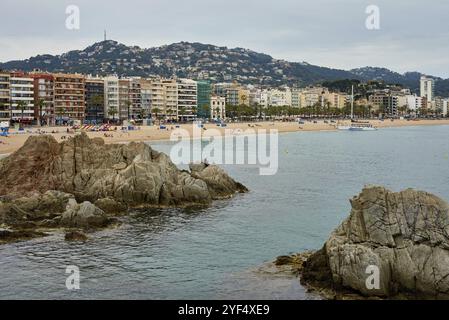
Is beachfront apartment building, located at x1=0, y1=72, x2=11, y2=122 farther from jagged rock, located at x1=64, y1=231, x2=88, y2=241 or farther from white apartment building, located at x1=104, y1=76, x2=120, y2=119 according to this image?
jagged rock, located at x1=64, y1=231, x2=88, y2=241

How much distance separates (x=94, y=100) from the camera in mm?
139375

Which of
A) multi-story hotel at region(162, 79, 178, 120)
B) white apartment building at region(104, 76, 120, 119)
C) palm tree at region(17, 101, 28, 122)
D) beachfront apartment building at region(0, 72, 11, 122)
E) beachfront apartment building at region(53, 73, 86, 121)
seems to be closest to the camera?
palm tree at region(17, 101, 28, 122)

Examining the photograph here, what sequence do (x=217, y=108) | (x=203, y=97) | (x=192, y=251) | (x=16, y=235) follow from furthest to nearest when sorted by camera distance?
(x=203, y=97) → (x=217, y=108) → (x=16, y=235) → (x=192, y=251)

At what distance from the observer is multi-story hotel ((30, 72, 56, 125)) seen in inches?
4966

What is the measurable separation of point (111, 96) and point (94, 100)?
1182 centimetres

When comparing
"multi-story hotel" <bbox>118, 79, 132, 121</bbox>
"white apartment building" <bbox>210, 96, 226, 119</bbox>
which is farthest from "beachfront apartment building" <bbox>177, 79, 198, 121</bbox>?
"multi-story hotel" <bbox>118, 79, 132, 121</bbox>

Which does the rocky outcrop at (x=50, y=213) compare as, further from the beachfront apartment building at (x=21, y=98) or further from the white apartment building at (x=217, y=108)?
the white apartment building at (x=217, y=108)

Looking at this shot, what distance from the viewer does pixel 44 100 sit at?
127750 millimetres

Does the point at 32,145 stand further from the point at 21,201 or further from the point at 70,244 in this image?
the point at 70,244

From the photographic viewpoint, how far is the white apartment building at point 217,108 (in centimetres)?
18350

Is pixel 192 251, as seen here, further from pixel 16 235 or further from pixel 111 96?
pixel 111 96

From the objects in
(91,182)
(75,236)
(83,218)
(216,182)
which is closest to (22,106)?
(216,182)

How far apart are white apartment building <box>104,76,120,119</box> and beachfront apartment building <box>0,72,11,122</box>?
108ft
